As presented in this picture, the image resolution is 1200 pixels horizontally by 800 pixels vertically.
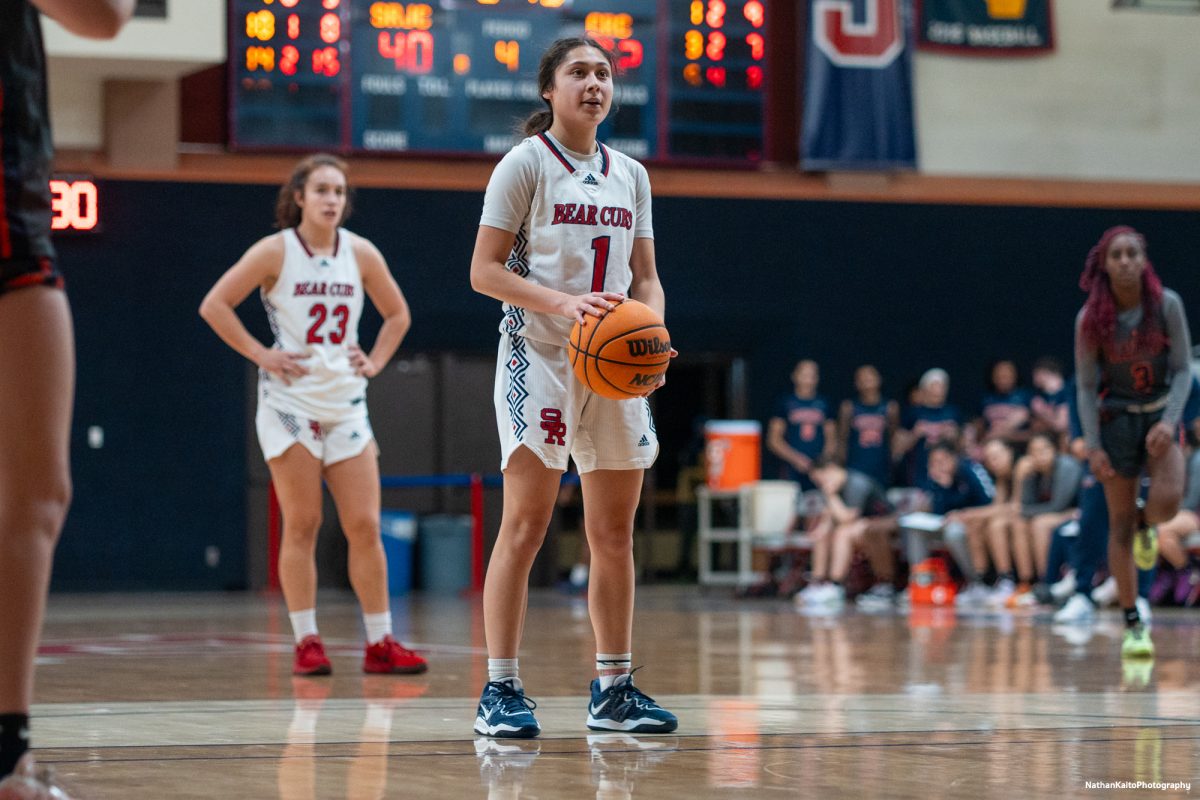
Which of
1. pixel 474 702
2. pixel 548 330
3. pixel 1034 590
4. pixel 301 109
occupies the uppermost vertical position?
pixel 301 109

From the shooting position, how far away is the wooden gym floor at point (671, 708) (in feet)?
10.8

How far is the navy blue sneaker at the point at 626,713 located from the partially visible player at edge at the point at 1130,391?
125 inches

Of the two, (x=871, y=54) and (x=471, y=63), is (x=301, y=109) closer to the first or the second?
(x=471, y=63)

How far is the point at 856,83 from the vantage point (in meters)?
14.9

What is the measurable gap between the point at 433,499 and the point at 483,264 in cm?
1128

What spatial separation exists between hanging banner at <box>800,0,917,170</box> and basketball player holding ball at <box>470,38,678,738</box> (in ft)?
35.9

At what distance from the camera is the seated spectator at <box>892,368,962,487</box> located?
1327cm

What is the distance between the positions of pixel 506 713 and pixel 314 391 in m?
2.47

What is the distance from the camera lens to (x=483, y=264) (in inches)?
163

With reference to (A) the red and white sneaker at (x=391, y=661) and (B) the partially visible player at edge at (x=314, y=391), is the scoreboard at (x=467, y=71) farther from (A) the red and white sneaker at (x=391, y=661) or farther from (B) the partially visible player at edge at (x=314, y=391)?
(A) the red and white sneaker at (x=391, y=661)

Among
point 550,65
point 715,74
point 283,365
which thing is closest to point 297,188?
point 283,365

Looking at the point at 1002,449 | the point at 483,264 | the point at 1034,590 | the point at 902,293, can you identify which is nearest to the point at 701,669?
the point at 483,264

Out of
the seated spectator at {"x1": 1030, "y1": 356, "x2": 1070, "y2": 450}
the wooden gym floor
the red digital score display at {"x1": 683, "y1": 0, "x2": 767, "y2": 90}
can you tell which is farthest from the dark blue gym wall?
the wooden gym floor

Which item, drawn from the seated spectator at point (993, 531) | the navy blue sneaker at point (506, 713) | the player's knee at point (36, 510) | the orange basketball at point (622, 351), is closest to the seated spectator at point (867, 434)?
the seated spectator at point (993, 531)
